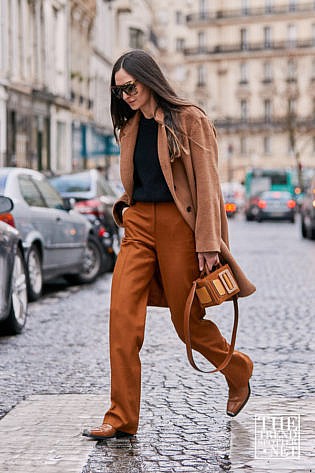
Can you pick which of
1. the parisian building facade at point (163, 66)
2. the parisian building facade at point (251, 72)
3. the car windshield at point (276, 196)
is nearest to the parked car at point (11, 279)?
the parisian building facade at point (163, 66)

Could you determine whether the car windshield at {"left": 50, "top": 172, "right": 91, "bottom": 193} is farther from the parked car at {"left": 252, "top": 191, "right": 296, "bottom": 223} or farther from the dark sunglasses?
the parked car at {"left": 252, "top": 191, "right": 296, "bottom": 223}

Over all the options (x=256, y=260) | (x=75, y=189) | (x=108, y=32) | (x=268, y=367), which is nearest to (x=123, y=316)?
(x=268, y=367)

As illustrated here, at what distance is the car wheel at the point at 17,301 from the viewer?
973 centimetres

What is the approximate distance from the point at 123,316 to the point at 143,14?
68478mm

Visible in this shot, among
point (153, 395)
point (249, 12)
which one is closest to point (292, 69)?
point (249, 12)

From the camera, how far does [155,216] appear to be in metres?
5.62

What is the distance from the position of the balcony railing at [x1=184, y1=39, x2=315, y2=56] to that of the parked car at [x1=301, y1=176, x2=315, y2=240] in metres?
91.4

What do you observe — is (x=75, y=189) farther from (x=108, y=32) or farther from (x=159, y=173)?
(x=108, y=32)

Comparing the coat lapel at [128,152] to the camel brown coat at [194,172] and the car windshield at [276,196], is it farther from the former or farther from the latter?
the car windshield at [276,196]

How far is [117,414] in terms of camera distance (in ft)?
18.1

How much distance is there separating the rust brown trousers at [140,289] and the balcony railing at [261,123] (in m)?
109

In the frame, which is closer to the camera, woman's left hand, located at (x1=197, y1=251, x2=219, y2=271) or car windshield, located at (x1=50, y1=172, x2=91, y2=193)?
woman's left hand, located at (x1=197, y1=251, x2=219, y2=271)

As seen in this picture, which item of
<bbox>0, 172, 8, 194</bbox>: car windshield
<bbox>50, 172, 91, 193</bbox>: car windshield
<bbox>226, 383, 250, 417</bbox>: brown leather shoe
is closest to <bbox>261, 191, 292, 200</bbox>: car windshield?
<bbox>50, 172, 91, 193</bbox>: car windshield

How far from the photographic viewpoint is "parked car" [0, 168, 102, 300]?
1244 cm
